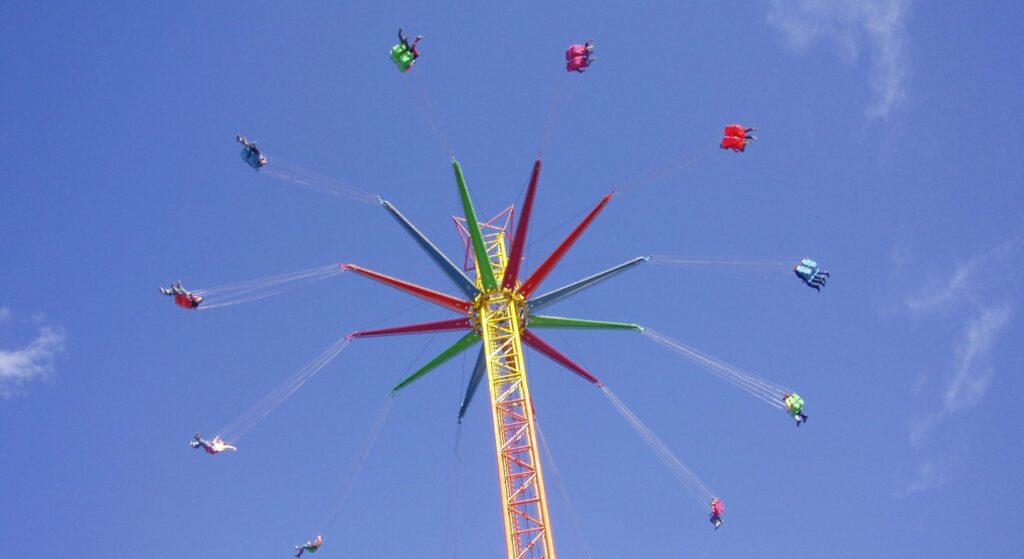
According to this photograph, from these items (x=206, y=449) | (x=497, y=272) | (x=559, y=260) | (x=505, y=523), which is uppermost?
(x=497, y=272)

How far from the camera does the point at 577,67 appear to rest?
41938mm

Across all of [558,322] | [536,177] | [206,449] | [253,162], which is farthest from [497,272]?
[206,449]

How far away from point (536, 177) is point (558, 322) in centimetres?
684

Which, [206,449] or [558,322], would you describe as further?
[558,322]

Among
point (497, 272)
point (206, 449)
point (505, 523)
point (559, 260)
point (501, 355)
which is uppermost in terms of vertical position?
point (497, 272)

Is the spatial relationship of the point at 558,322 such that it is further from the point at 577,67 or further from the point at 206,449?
the point at 206,449

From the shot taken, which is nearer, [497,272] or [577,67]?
[577,67]

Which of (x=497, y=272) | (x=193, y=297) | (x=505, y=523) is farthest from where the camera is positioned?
(x=497, y=272)

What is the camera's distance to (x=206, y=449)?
39094 millimetres

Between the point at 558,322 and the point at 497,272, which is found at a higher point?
the point at 497,272

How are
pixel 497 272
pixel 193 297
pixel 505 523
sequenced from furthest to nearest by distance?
1. pixel 497 272
2. pixel 193 297
3. pixel 505 523

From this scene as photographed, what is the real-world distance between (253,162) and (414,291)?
28.7 feet

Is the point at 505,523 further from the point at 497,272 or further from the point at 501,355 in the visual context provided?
the point at 497,272

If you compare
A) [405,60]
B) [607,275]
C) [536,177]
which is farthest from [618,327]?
[405,60]
